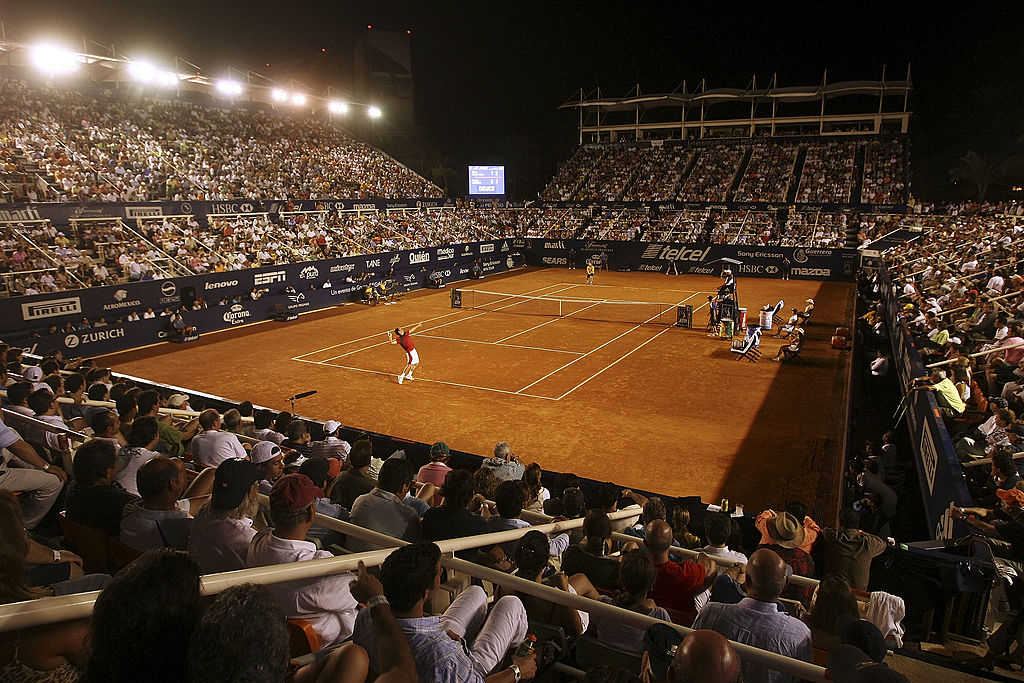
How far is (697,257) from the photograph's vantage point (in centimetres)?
4559

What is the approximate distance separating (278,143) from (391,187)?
885 centimetres

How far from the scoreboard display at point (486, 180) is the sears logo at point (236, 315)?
31716 millimetres

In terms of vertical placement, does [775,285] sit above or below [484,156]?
below

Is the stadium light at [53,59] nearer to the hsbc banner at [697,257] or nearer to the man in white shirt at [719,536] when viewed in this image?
the hsbc banner at [697,257]

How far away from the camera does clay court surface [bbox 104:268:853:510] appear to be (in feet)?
44.0

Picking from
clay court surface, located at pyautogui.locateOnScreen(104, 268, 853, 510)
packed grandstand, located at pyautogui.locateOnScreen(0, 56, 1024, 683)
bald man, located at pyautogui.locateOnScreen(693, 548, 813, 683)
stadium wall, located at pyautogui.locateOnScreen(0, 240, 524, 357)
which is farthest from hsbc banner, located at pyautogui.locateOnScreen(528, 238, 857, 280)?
bald man, located at pyautogui.locateOnScreen(693, 548, 813, 683)

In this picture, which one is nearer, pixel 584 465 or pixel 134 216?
pixel 584 465

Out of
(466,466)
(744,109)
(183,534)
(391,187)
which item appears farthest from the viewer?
(744,109)

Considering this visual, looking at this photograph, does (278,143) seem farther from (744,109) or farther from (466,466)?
(744,109)

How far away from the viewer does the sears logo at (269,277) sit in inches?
1168

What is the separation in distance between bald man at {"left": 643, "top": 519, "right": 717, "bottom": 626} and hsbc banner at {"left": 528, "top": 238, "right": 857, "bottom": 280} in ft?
135

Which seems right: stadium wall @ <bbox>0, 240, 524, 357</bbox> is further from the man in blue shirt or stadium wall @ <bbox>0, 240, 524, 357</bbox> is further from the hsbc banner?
the man in blue shirt

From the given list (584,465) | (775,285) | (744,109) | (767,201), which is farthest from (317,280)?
(744,109)

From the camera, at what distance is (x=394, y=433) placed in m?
14.9
